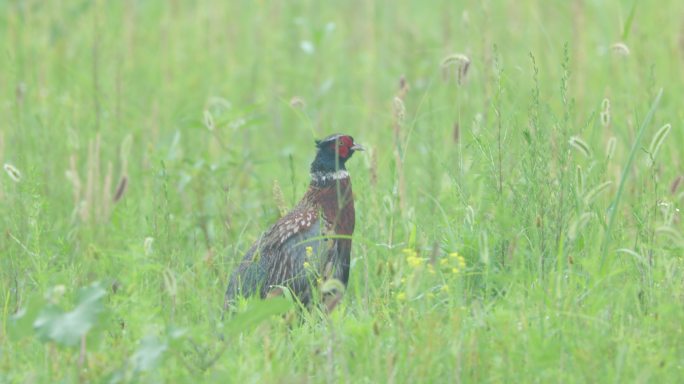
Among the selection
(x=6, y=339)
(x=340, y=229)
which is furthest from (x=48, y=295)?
(x=340, y=229)

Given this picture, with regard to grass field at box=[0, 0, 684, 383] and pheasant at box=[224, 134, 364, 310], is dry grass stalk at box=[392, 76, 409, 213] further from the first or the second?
pheasant at box=[224, 134, 364, 310]

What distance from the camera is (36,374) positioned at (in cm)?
429

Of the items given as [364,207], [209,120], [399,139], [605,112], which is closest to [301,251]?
[364,207]

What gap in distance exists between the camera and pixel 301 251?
19.2 ft

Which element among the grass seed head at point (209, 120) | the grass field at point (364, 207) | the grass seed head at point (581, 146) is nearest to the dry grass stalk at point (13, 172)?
the grass field at point (364, 207)

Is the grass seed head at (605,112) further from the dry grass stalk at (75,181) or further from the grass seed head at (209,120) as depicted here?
the dry grass stalk at (75,181)

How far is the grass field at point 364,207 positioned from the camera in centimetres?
439

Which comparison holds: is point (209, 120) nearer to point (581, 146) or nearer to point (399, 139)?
point (399, 139)

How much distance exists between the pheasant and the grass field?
3.9 inches

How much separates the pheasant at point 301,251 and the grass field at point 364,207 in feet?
0.33

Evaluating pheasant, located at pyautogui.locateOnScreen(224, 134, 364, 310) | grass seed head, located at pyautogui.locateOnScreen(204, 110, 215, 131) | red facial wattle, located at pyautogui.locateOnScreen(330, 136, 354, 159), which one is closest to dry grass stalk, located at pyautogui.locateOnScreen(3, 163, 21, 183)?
pheasant, located at pyautogui.locateOnScreen(224, 134, 364, 310)

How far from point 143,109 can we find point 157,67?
3.14 feet

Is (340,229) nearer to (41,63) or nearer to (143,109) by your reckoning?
(143,109)

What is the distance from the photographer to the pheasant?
18.7ft
